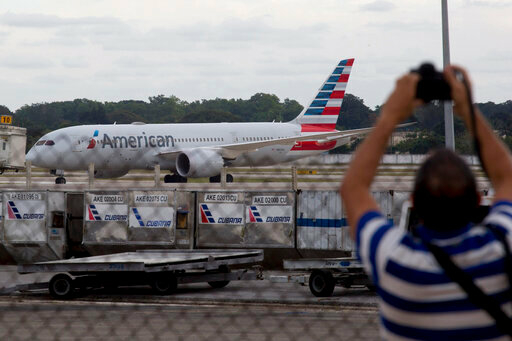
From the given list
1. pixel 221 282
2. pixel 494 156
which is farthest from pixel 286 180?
pixel 494 156

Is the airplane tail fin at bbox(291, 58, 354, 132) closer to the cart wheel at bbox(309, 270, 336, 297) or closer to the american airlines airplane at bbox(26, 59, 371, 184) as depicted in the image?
the american airlines airplane at bbox(26, 59, 371, 184)

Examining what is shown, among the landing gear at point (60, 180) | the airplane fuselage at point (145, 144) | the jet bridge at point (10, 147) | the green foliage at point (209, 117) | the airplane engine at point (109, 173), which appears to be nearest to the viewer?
the jet bridge at point (10, 147)

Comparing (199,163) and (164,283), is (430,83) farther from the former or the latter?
(199,163)

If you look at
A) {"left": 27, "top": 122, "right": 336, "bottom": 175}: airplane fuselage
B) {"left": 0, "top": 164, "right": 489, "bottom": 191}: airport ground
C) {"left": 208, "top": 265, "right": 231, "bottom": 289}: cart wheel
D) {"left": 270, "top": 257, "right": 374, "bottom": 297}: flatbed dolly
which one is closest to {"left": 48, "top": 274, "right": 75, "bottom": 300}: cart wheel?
{"left": 0, "top": 164, "right": 489, "bottom": 191}: airport ground

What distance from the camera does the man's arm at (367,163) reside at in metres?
2.29

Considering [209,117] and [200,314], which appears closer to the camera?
[200,314]

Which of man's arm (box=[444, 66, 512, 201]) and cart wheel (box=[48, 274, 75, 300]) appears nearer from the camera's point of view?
man's arm (box=[444, 66, 512, 201])

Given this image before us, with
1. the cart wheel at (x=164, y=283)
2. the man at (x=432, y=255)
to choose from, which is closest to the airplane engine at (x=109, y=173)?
the cart wheel at (x=164, y=283)

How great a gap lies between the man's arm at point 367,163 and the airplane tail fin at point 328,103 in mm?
35418

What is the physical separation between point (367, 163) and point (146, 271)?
8.51 metres

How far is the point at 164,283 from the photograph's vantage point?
11.0 m

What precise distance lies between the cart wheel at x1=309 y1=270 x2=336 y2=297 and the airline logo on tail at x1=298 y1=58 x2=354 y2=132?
2722 cm

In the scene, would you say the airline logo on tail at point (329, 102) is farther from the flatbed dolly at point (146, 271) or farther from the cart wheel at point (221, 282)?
the flatbed dolly at point (146, 271)

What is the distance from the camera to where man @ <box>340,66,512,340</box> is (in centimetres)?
214
